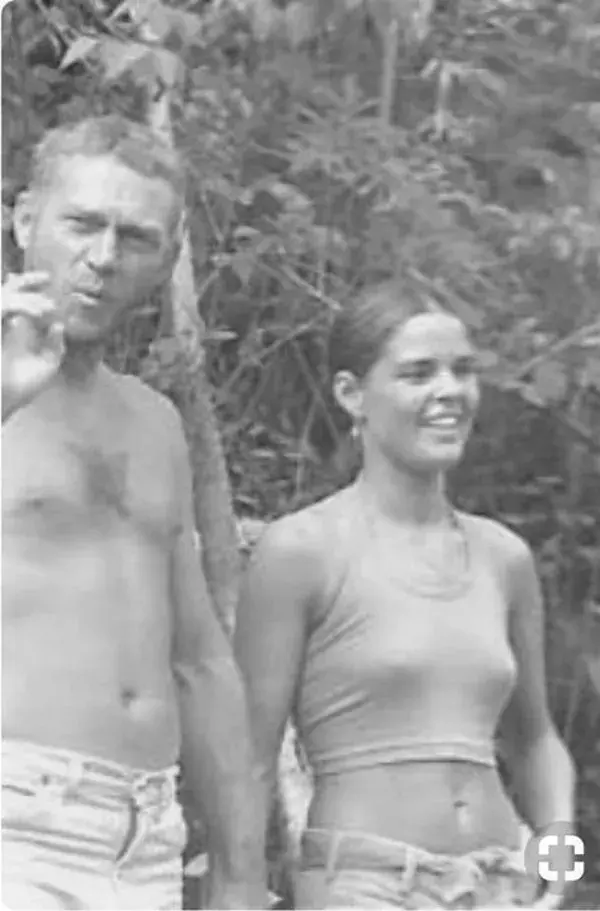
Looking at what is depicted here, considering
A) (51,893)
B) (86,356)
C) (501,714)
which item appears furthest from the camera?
(501,714)

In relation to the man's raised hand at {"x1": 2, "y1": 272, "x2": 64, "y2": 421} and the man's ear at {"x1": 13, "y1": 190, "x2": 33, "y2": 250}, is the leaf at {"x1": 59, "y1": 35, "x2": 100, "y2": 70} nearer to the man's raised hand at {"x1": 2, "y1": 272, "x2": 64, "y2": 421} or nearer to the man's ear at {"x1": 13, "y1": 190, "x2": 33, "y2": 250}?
the man's ear at {"x1": 13, "y1": 190, "x2": 33, "y2": 250}

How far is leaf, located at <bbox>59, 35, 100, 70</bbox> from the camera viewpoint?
1939 millimetres

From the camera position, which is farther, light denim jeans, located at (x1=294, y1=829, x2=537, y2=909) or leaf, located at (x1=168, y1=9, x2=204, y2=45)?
leaf, located at (x1=168, y1=9, x2=204, y2=45)

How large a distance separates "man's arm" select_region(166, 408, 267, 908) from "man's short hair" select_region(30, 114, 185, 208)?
0.25 m

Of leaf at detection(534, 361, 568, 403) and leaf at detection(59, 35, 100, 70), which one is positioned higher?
leaf at detection(59, 35, 100, 70)

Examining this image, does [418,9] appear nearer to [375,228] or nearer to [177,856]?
[375,228]

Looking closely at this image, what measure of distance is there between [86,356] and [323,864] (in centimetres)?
52

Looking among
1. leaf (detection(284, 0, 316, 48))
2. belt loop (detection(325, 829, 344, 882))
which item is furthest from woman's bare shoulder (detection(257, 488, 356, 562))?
leaf (detection(284, 0, 316, 48))

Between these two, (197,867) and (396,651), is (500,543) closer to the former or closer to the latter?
(396,651)

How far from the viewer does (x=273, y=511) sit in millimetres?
1924

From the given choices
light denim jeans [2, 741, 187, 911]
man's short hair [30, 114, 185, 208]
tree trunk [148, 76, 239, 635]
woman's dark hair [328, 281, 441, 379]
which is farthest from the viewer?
tree trunk [148, 76, 239, 635]

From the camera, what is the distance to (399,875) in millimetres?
1656

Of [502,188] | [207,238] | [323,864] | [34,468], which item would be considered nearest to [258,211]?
[207,238]

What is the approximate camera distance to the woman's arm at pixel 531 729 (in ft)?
5.79
